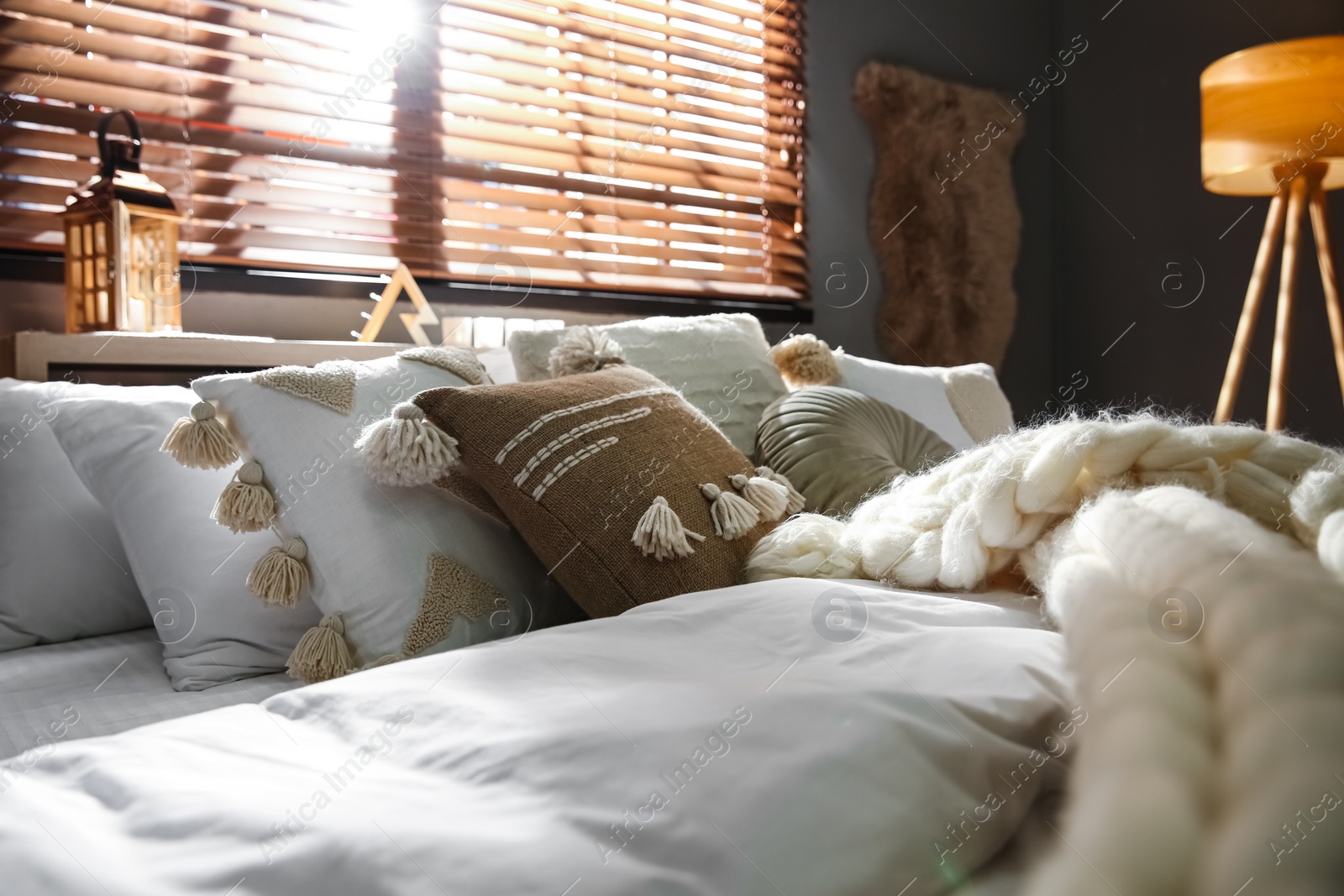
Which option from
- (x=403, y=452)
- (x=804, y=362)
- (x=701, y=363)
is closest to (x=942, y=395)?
(x=804, y=362)

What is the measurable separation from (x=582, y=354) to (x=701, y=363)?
0.27 meters

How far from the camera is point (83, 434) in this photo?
3.70ft

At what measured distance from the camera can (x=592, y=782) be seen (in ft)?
1.49

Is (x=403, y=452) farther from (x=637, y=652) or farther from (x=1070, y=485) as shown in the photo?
(x=1070, y=485)

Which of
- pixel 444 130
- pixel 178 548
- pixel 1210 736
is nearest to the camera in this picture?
pixel 1210 736

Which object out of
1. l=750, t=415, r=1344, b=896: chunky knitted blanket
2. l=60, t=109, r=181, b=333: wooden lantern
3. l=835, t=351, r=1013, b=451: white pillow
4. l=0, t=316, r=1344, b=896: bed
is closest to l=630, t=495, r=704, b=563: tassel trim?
l=0, t=316, r=1344, b=896: bed

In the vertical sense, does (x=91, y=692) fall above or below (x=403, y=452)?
below

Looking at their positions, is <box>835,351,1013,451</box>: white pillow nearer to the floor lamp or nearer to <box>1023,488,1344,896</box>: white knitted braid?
the floor lamp

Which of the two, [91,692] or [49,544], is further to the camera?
[49,544]

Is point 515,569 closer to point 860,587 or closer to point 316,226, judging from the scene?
point 860,587

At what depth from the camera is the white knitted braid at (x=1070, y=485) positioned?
722mm

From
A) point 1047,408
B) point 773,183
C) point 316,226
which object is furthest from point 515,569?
point 1047,408

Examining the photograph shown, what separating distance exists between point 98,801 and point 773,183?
2498mm

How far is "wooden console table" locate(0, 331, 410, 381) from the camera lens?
4.53ft
